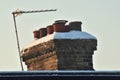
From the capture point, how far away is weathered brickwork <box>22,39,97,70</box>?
1095 cm

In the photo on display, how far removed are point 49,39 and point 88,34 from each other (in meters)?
0.87

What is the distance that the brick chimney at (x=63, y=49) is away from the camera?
36.1 ft

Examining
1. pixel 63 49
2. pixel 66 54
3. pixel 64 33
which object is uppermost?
pixel 64 33

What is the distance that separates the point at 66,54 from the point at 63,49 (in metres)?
0.12

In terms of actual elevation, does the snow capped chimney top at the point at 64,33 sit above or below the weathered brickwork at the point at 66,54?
above

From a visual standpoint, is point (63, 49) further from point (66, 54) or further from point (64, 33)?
point (64, 33)

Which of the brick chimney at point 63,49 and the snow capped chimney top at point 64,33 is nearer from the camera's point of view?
the brick chimney at point 63,49

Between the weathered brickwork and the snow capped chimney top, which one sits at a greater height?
the snow capped chimney top

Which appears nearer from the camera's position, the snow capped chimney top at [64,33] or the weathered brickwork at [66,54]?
the weathered brickwork at [66,54]

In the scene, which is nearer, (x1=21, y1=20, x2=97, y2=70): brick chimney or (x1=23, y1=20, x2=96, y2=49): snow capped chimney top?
(x1=21, y1=20, x2=97, y2=70): brick chimney

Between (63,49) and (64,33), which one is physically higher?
(64,33)

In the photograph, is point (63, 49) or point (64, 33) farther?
point (64, 33)

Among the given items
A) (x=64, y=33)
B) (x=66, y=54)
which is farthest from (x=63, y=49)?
(x=64, y=33)

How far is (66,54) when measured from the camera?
36.3 ft
